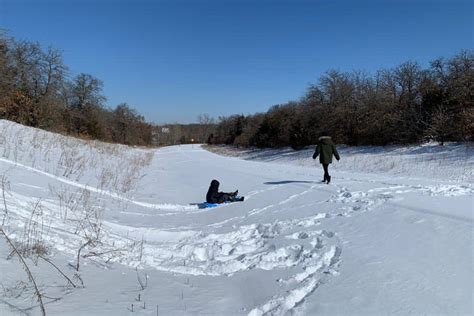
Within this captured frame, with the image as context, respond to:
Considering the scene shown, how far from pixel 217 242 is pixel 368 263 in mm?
2393

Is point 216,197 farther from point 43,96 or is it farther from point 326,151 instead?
point 43,96

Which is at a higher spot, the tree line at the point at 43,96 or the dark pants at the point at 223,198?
the tree line at the point at 43,96

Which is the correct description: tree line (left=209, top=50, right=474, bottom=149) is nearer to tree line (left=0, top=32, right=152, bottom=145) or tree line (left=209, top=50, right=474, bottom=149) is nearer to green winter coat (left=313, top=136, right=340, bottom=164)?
green winter coat (left=313, top=136, right=340, bottom=164)

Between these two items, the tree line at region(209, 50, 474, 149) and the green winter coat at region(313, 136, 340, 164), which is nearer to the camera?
the green winter coat at region(313, 136, 340, 164)

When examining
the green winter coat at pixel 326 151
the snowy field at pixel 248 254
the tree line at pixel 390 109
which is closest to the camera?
the snowy field at pixel 248 254

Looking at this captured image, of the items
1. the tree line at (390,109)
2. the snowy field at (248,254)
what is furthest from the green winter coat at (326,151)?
the tree line at (390,109)

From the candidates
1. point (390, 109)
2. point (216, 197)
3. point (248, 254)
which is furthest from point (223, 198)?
point (390, 109)

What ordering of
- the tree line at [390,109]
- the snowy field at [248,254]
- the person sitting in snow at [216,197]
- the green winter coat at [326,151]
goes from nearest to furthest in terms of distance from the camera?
the snowy field at [248,254]
the person sitting in snow at [216,197]
the green winter coat at [326,151]
the tree line at [390,109]

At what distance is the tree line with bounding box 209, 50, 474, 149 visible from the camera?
2311cm

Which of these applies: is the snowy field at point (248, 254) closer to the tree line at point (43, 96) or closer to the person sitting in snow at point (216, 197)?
the person sitting in snow at point (216, 197)

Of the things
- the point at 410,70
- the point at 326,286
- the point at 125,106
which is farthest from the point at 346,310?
the point at 125,106

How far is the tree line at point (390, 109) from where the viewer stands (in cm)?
2311

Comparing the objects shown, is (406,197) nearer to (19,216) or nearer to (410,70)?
(19,216)

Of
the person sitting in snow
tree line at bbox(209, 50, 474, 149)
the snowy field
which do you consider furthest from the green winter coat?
tree line at bbox(209, 50, 474, 149)
